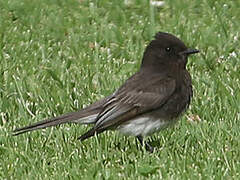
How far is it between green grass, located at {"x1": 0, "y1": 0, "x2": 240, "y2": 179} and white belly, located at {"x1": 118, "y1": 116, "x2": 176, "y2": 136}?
204 mm

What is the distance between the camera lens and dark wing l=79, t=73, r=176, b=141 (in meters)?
7.80

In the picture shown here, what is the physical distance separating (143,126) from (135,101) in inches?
10.2

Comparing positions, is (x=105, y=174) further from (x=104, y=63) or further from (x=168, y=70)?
(x=104, y=63)

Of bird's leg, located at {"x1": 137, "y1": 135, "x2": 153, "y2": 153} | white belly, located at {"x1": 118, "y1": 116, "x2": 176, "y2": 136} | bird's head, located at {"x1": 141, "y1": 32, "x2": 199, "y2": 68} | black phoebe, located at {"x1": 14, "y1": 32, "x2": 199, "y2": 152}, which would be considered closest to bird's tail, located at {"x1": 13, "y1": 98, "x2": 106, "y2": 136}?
black phoebe, located at {"x1": 14, "y1": 32, "x2": 199, "y2": 152}

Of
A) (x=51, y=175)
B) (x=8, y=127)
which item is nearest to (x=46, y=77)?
(x=8, y=127)

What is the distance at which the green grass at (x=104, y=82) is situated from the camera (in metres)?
7.36

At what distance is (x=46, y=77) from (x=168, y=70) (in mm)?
2088

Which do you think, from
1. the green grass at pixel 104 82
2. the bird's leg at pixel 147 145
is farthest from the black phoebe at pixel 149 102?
the green grass at pixel 104 82

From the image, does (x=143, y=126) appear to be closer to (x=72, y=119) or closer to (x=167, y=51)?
(x=72, y=119)

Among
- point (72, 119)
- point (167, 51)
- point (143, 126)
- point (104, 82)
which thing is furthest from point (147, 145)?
point (104, 82)

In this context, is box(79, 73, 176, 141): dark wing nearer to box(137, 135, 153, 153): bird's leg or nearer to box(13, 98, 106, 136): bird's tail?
box(13, 98, 106, 136): bird's tail

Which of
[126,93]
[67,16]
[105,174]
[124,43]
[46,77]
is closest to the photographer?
[105,174]

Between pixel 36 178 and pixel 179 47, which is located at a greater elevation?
pixel 179 47

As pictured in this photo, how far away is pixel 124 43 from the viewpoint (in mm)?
10805
